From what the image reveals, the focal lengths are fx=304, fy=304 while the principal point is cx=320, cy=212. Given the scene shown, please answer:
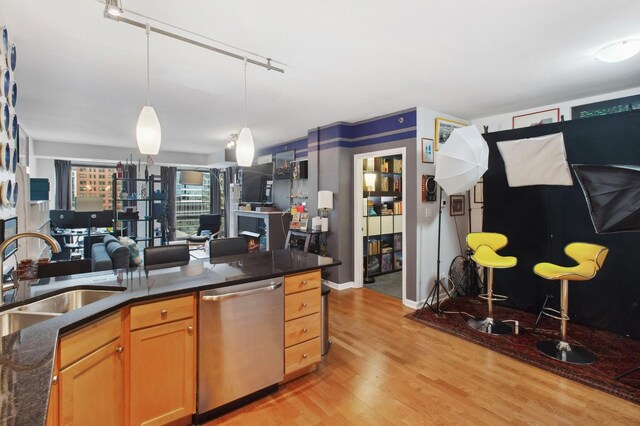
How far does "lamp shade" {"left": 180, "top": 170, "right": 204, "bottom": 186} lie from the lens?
8.61m

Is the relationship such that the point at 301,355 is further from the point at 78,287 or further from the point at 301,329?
the point at 78,287

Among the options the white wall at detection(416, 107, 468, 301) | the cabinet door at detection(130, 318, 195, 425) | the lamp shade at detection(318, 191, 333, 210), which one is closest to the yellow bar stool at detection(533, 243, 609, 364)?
the white wall at detection(416, 107, 468, 301)

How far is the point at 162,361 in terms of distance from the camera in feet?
5.84

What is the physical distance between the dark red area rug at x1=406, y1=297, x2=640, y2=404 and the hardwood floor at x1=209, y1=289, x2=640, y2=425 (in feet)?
0.32

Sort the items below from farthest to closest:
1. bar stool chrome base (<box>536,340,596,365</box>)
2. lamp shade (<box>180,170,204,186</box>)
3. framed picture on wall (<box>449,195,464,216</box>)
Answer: lamp shade (<box>180,170,204,186</box>) < framed picture on wall (<box>449,195,464,216</box>) < bar stool chrome base (<box>536,340,596,365</box>)

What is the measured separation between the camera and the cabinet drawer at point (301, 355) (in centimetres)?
231

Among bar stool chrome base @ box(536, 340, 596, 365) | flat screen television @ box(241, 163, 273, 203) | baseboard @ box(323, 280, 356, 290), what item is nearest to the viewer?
bar stool chrome base @ box(536, 340, 596, 365)

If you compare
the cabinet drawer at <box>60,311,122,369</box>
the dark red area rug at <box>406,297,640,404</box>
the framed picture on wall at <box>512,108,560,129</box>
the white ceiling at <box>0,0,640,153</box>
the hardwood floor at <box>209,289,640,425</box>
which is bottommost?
the hardwood floor at <box>209,289,640,425</box>

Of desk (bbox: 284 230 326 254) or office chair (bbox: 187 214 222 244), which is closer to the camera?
desk (bbox: 284 230 326 254)

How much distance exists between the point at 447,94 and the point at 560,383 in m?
2.95

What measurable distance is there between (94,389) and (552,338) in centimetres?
389

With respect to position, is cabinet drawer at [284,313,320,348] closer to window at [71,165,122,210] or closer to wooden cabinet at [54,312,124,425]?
wooden cabinet at [54,312,124,425]

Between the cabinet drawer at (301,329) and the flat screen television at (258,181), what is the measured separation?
4.51m

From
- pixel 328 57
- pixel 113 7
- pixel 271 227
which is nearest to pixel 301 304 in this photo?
pixel 328 57
